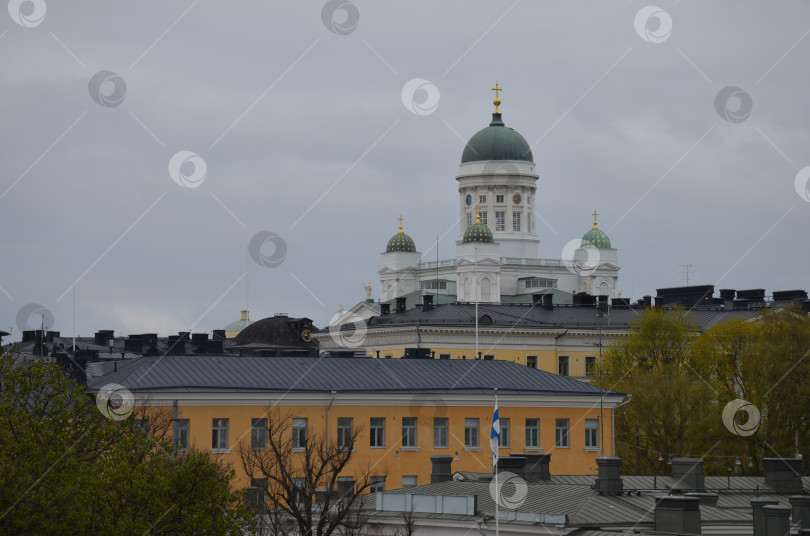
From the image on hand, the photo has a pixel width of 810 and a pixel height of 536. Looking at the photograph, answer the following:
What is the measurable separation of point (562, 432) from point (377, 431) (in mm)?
7374

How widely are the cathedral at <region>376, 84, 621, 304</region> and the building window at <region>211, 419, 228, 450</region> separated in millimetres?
64315

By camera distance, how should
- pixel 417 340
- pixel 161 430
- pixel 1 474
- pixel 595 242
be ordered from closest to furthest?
pixel 1 474
pixel 161 430
pixel 417 340
pixel 595 242

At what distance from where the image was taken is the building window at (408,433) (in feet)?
190

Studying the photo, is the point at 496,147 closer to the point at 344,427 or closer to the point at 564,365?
the point at 564,365

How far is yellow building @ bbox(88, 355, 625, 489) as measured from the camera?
53.9 meters

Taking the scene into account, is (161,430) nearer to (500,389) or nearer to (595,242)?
(500,389)

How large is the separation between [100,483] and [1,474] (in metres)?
1.72

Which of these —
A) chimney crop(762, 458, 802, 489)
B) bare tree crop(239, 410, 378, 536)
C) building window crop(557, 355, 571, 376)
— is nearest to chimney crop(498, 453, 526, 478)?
bare tree crop(239, 410, 378, 536)

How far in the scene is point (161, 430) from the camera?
5194 centimetres

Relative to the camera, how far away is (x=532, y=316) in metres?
105

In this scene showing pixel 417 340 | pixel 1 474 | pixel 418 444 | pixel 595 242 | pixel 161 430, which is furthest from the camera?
pixel 595 242

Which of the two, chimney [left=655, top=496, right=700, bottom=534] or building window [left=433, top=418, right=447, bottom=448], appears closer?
chimney [left=655, top=496, right=700, bottom=534]

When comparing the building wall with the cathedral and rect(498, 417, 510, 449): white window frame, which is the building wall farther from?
the cathedral

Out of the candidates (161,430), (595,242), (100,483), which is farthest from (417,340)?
(100,483)
